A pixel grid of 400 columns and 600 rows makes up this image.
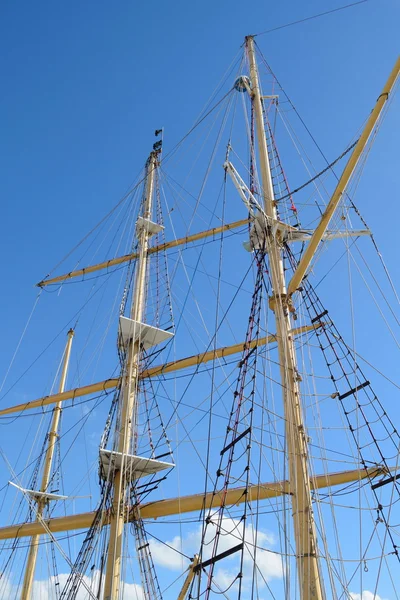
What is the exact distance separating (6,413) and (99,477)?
8.76 metres

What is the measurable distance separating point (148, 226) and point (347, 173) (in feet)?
42.8

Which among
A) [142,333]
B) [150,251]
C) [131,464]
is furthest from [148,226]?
[131,464]

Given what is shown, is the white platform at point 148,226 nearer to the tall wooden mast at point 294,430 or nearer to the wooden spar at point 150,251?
the wooden spar at point 150,251

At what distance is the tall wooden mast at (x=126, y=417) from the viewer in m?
12.5

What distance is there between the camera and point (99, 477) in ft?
50.1

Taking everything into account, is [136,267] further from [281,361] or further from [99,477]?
[281,361]

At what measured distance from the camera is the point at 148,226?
2173 cm

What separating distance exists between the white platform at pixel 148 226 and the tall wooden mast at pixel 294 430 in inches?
378

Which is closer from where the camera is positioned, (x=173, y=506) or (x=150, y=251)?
(x=173, y=506)

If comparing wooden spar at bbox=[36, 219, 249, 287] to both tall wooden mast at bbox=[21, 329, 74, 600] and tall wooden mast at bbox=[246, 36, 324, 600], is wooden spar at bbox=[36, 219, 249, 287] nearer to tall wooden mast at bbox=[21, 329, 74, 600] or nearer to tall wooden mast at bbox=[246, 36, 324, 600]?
tall wooden mast at bbox=[21, 329, 74, 600]

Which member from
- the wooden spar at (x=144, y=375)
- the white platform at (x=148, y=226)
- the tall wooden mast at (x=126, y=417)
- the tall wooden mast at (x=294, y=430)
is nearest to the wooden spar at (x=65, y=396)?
the wooden spar at (x=144, y=375)

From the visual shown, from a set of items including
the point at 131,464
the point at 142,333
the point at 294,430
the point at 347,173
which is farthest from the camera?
the point at 142,333

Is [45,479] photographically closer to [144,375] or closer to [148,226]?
[144,375]

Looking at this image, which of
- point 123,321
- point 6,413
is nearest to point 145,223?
point 123,321
